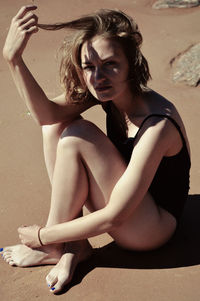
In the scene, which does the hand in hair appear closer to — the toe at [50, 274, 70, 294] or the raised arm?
the raised arm

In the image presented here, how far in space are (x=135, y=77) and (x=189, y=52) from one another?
9.10 feet

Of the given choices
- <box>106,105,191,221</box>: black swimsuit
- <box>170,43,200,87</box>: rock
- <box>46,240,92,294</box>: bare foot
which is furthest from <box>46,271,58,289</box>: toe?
<box>170,43,200,87</box>: rock

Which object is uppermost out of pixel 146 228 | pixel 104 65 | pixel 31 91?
pixel 104 65

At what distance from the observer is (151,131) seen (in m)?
2.23

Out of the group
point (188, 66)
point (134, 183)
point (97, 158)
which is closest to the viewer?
point (134, 183)

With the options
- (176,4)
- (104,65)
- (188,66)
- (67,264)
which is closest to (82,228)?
(67,264)

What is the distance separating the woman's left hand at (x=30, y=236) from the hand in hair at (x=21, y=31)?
2.75 ft

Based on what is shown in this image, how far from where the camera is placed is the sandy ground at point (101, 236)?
2.32 metres

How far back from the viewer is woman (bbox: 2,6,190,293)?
7.38 feet

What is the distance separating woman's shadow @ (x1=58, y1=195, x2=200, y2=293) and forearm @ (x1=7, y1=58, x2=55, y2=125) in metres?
0.75

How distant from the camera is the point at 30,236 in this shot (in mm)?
2480

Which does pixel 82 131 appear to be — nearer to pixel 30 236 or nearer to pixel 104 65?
pixel 104 65

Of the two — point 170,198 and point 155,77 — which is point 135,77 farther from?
point 155,77

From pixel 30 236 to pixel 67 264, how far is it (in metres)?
0.23
